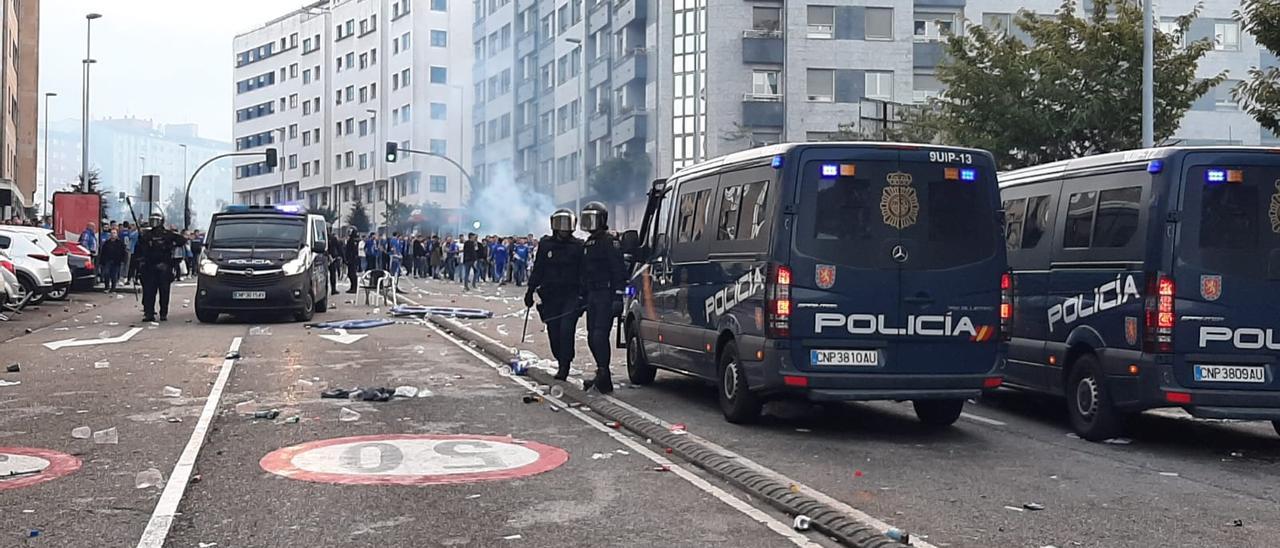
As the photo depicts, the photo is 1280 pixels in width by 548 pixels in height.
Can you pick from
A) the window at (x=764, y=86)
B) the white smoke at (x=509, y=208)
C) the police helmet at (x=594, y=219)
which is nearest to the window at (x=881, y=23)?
the window at (x=764, y=86)

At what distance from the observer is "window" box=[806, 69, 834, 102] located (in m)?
58.2

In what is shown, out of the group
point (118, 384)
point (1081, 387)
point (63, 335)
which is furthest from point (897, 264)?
point (63, 335)

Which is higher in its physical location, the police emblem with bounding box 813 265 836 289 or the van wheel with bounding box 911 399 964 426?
the police emblem with bounding box 813 265 836 289

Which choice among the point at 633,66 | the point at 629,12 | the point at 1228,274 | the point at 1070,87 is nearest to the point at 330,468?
the point at 1228,274

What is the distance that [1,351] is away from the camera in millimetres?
17656

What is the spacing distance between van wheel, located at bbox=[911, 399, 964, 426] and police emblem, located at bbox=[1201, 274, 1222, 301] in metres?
1.97

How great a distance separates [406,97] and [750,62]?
50.6m

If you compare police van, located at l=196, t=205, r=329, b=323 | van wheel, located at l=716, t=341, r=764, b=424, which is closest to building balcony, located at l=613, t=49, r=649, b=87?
police van, located at l=196, t=205, r=329, b=323

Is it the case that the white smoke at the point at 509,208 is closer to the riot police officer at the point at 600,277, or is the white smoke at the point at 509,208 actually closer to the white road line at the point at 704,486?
the riot police officer at the point at 600,277

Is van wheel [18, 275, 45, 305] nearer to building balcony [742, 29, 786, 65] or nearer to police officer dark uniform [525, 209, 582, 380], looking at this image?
police officer dark uniform [525, 209, 582, 380]

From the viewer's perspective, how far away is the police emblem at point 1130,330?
33.1ft

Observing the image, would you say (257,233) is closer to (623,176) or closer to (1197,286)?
(1197,286)

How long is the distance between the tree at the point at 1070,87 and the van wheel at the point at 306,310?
1273 centimetres

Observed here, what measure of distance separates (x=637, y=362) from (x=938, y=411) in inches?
138
